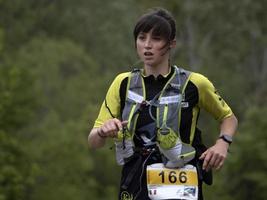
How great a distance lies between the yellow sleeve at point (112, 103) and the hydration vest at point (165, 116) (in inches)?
2.5

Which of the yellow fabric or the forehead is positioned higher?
the forehead

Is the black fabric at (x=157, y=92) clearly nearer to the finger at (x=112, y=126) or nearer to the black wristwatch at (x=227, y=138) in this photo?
the black wristwatch at (x=227, y=138)

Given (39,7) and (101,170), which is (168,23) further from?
(39,7)

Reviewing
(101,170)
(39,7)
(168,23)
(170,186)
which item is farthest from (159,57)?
(39,7)

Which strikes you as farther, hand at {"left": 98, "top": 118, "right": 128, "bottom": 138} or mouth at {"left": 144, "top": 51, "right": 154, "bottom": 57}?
mouth at {"left": 144, "top": 51, "right": 154, "bottom": 57}

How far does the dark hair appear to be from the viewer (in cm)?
519

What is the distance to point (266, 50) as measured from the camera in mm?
49406

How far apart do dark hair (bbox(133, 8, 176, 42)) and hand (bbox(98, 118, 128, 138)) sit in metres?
0.59

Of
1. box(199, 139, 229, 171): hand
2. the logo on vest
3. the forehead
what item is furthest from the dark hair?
the logo on vest

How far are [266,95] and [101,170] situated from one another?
9.62m

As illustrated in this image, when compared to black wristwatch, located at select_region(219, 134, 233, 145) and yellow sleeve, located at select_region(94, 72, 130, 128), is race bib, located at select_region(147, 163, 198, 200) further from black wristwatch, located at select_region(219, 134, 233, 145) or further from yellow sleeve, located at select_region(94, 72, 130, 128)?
yellow sleeve, located at select_region(94, 72, 130, 128)

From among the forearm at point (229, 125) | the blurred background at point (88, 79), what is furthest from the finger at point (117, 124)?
the blurred background at point (88, 79)

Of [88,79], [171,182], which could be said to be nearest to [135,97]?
[171,182]

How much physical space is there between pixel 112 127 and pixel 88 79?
1876 inches
